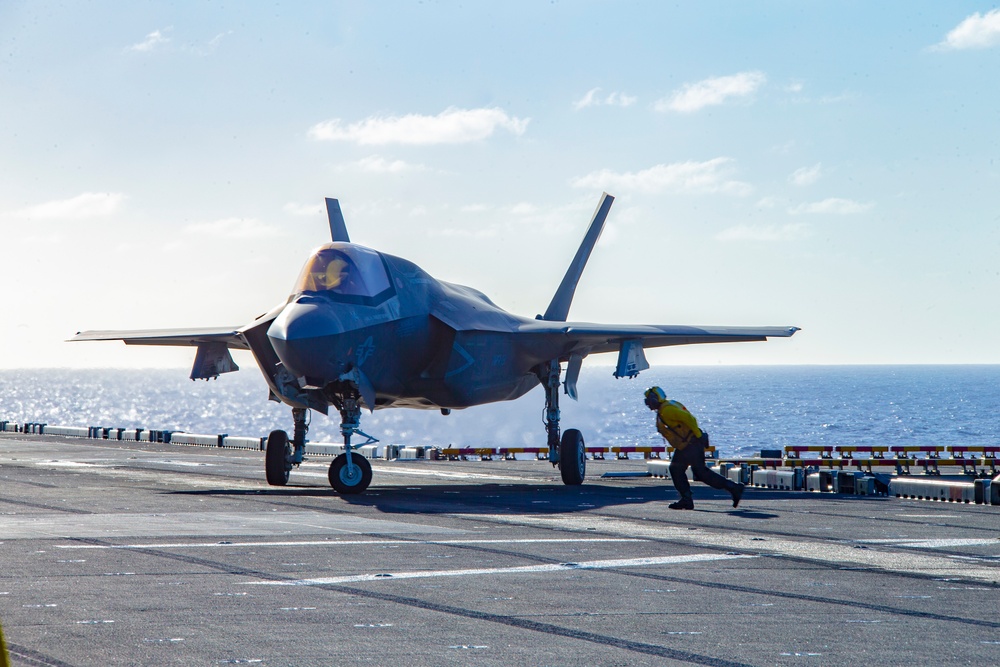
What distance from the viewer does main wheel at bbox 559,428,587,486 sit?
2441 centimetres

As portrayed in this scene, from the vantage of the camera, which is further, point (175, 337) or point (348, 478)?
point (175, 337)

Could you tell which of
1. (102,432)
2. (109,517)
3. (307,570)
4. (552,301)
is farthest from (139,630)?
(102,432)

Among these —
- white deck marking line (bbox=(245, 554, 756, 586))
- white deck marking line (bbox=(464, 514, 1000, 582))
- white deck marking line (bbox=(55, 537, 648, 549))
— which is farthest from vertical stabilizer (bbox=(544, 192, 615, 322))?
white deck marking line (bbox=(245, 554, 756, 586))

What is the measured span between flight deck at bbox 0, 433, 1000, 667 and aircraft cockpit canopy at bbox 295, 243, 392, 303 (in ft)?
11.5

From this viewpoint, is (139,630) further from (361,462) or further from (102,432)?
(102,432)

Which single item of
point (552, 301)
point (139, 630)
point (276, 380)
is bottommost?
point (139, 630)

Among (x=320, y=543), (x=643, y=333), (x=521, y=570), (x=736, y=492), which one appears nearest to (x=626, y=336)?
(x=643, y=333)

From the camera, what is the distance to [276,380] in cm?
2131

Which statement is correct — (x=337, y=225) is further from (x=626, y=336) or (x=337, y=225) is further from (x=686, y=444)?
(x=686, y=444)

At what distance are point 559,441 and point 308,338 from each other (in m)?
8.19

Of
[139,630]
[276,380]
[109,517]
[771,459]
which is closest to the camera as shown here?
[139,630]

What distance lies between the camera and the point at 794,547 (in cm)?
1270

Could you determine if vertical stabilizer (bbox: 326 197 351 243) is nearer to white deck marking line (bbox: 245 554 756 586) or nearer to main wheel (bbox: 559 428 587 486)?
main wheel (bbox: 559 428 587 486)

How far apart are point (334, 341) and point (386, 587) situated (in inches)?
394
